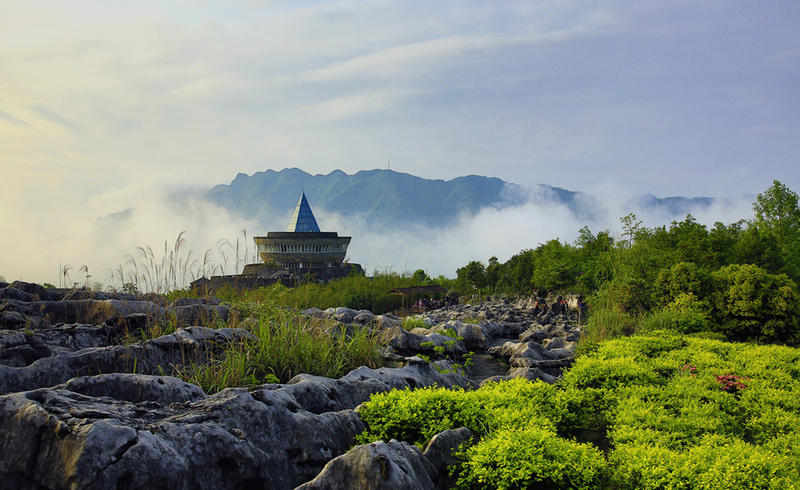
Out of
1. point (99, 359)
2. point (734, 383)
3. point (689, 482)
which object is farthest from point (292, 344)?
point (734, 383)

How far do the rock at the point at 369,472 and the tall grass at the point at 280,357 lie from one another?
341cm

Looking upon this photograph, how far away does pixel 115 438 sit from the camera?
4.08 meters

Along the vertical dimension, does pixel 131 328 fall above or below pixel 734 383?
above

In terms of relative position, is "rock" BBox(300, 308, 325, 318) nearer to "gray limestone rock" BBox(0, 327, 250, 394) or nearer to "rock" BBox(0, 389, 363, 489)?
"gray limestone rock" BBox(0, 327, 250, 394)

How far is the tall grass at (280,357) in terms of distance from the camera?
289 inches

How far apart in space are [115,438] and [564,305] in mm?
26520

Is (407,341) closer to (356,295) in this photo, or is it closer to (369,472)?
(369,472)

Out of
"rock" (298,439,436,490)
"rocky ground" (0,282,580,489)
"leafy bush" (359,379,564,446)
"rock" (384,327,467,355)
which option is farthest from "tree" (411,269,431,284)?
"rock" (298,439,436,490)

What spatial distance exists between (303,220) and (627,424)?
1647 inches

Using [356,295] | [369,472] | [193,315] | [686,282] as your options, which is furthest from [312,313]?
[356,295]

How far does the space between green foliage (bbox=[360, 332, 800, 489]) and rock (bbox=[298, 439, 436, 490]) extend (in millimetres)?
882

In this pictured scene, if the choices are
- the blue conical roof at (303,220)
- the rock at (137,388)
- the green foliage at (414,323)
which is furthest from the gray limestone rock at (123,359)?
the blue conical roof at (303,220)

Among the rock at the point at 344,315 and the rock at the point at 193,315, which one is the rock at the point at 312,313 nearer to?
the rock at the point at 344,315

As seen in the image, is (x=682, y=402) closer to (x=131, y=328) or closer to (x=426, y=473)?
(x=426, y=473)
